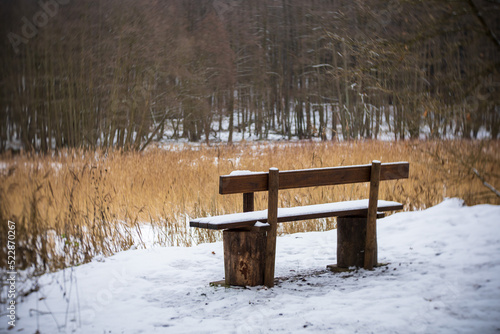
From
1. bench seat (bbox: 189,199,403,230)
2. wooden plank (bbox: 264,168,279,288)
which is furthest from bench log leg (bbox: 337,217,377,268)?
wooden plank (bbox: 264,168,279,288)

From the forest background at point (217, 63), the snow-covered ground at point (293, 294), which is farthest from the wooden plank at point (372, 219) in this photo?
the forest background at point (217, 63)

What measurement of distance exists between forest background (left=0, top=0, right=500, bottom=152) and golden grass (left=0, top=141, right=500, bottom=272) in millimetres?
694

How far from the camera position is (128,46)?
14195 millimetres

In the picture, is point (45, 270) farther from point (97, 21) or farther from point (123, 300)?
point (97, 21)

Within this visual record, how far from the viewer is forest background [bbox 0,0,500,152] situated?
5.75 metres

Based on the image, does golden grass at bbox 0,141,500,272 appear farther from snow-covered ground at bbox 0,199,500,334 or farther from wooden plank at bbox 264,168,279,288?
wooden plank at bbox 264,168,279,288

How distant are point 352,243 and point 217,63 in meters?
18.1

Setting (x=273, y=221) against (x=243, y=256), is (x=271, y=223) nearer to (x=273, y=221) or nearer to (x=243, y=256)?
(x=273, y=221)

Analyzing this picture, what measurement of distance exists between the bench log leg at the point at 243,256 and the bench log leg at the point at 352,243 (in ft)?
3.14

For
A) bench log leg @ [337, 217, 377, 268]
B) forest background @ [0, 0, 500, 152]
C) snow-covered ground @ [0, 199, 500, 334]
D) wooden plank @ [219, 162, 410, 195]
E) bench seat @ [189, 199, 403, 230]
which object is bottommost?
snow-covered ground @ [0, 199, 500, 334]

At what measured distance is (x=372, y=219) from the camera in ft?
14.5

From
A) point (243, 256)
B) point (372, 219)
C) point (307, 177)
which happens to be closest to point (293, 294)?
point (243, 256)

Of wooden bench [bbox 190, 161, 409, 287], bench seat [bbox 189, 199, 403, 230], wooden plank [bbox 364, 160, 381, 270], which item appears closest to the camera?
bench seat [bbox 189, 199, 403, 230]

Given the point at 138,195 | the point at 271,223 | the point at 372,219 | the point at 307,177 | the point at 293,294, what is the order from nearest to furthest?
1. the point at 293,294
2. the point at 271,223
3. the point at 307,177
4. the point at 372,219
5. the point at 138,195
